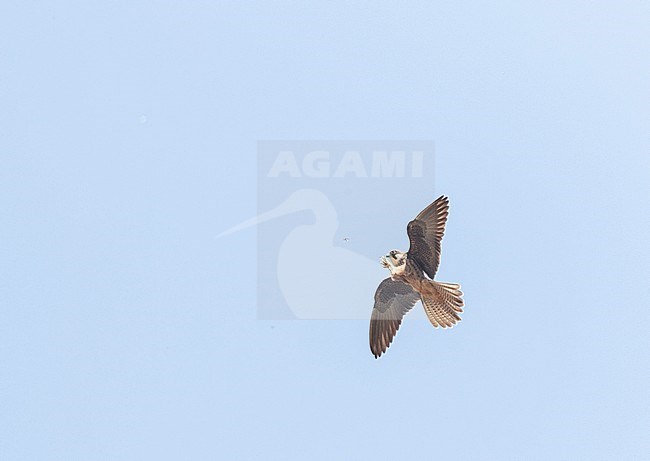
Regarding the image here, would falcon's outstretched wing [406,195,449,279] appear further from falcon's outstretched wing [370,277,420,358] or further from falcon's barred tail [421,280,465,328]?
falcon's outstretched wing [370,277,420,358]

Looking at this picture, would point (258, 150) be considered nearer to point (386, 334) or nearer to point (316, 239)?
point (316, 239)

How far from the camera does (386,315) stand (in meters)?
15.5

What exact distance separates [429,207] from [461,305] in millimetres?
1437

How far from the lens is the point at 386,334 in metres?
15.4

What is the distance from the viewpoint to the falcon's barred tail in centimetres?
1402

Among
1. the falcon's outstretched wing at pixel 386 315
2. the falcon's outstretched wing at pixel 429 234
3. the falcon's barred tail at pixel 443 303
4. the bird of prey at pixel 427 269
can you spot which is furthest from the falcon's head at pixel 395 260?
the falcon's outstretched wing at pixel 386 315

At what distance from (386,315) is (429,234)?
1.95m

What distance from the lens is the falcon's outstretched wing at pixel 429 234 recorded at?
13.9 meters

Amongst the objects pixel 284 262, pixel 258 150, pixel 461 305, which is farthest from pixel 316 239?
pixel 461 305

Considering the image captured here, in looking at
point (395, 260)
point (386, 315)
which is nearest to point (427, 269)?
point (395, 260)

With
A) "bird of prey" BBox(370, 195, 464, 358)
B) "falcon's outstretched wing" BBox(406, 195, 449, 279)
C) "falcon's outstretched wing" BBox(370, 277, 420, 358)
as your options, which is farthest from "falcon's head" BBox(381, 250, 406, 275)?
"falcon's outstretched wing" BBox(370, 277, 420, 358)

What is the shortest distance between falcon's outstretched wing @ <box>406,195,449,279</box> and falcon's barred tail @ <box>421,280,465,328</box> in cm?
25

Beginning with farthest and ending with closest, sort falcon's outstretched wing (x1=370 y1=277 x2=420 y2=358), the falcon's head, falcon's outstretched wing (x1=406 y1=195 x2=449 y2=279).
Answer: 1. falcon's outstretched wing (x1=370 y1=277 x2=420 y2=358)
2. the falcon's head
3. falcon's outstretched wing (x1=406 y1=195 x2=449 y2=279)

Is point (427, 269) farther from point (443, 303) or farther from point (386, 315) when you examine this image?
point (386, 315)
